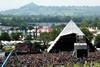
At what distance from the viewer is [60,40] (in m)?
55.2

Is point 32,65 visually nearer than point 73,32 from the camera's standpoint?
Yes

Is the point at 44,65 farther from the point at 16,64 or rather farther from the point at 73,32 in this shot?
the point at 73,32

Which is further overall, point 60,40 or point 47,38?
point 47,38

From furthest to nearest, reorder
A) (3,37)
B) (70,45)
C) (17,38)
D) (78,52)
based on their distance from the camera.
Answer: (17,38) → (3,37) → (70,45) → (78,52)

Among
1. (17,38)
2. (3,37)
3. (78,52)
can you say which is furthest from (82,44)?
(17,38)

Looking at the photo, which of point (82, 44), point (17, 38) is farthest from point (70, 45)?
point (17, 38)

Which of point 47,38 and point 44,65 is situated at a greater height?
point 44,65

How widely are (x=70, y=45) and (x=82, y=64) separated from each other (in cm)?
2520

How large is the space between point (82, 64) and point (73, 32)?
2661 cm

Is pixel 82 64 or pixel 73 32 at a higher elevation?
pixel 82 64

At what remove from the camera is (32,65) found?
27.6 metres

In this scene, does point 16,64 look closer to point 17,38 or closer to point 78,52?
point 78,52

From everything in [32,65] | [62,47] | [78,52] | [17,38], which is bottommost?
[17,38]

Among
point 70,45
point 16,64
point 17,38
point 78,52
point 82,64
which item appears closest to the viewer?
point 16,64
